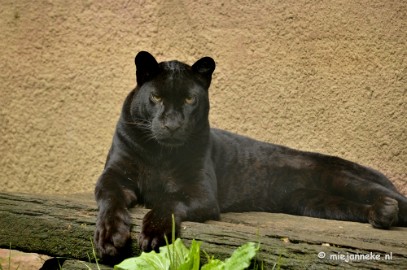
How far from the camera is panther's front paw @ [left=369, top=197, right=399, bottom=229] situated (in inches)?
139

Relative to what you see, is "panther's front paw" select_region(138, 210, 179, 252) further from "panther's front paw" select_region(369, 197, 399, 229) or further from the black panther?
"panther's front paw" select_region(369, 197, 399, 229)

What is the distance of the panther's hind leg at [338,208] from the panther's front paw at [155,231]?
1.20m

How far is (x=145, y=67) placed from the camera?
3.79 m

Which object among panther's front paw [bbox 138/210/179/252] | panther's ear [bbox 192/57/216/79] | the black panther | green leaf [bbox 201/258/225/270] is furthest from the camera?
panther's ear [bbox 192/57/216/79]

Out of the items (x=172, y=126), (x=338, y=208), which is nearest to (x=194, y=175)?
(x=172, y=126)

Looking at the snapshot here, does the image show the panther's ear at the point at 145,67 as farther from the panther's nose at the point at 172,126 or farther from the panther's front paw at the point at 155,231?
the panther's front paw at the point at 155,231

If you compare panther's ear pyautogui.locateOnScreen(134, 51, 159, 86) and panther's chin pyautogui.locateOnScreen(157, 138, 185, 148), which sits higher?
panther's ear pyautogui.locateOnScreen(134, 51, 159, 86)

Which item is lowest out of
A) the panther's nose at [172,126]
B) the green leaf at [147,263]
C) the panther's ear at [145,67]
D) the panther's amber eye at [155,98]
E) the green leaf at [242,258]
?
the green leaf at [147,263]

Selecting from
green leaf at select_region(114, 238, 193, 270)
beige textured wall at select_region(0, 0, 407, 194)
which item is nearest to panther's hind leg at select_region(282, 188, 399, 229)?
beige textured wall at select_region(0, 0, 407, 194)

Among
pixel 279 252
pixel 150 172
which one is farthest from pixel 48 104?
pixel 279 252

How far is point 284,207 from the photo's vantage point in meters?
4.37

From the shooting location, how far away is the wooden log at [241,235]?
271cm

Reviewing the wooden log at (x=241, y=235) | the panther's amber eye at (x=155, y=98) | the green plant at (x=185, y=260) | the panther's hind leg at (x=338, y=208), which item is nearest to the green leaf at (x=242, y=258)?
the green plant at (x=185, y=260)

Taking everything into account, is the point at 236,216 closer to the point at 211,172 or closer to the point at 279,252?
the point at 211,172
